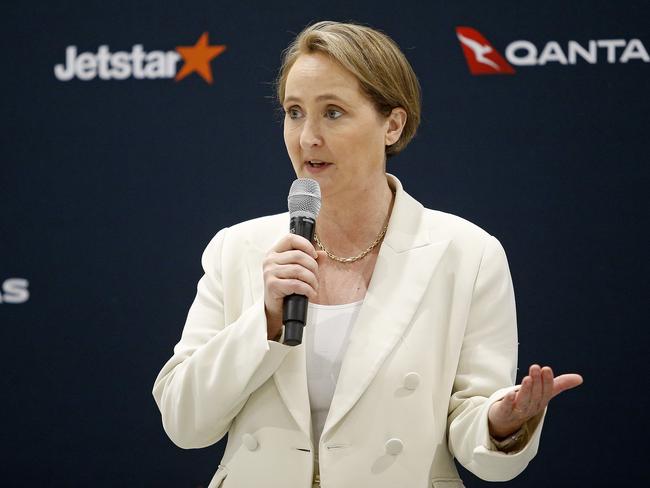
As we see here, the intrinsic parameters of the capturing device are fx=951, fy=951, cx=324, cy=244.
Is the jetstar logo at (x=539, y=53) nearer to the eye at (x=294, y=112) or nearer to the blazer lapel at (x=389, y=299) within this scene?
the blazer lapel at (x=389, y=299)

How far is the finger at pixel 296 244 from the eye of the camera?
1818mm

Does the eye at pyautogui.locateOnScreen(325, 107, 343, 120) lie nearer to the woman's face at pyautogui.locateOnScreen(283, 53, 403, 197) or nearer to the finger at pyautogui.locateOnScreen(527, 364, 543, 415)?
the woman's face at pyautogui.locateOnScreen(283, 53, 403, 197)

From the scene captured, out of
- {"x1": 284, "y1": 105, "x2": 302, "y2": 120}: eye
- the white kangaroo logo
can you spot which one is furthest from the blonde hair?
→ the white kangaroo logo

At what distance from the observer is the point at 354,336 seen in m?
2.10

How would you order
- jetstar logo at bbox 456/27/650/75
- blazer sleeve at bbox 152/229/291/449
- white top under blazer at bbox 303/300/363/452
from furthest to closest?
jetstar logo at bbox 456/27/650/75, white top under blazer at bbox 303/300/363/452, blazer sleeve at bbox 152/229/291/449

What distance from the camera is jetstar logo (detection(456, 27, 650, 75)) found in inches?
127

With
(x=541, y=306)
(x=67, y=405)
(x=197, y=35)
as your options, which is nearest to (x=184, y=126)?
(x=197, y=35)

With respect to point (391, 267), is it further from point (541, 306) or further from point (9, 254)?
point (9, 254)

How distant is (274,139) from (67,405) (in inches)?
50.1

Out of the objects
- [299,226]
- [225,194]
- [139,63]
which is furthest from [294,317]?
[139,63]

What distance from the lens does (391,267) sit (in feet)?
7.21

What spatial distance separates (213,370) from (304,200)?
0.41 meters

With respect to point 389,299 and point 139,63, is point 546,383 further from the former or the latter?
point 139,63

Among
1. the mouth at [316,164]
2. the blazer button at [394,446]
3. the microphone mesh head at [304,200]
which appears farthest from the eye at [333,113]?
the blazer button at [394,446]
